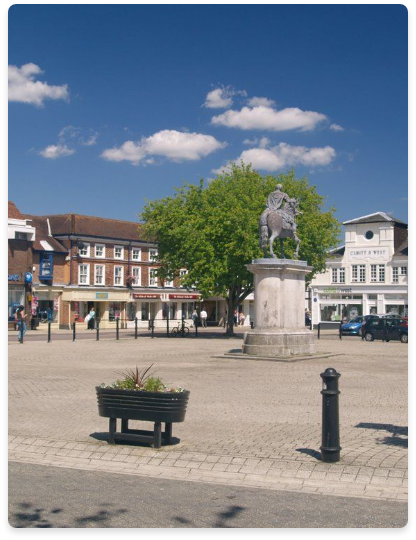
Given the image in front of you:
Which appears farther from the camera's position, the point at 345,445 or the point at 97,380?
the point at 97,380

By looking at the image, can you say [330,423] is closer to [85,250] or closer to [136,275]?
[85,250]

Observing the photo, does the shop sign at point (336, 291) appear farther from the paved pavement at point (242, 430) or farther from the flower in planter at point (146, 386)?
the flower in planter at point (146, 386)

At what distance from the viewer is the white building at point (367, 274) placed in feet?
248

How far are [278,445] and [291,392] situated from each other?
19.2 feet

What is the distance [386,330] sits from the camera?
39844 mm

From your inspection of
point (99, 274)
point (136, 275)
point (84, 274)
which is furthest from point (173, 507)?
point (136, 275)

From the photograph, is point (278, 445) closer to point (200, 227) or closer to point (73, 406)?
point (73, 406)

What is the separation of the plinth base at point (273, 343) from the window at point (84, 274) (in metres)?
38.4

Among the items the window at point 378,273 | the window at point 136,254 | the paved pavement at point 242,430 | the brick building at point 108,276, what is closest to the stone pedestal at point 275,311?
the paved pavement at point 242,430

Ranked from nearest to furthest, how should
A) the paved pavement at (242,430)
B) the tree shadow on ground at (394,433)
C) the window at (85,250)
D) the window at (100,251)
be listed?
the paved pavement at (242,430) → the tree shadow on ground at (394,433) → the window at (85,250) → the window at (100,251)

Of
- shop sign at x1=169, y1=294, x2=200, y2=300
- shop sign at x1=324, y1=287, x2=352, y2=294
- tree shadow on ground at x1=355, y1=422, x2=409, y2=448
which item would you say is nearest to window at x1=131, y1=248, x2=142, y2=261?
shop sign at x1=169, y1=294, x2=200, y2=300

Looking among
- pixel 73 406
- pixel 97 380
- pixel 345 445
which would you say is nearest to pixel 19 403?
pixel 73 406

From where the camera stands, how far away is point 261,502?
771cm

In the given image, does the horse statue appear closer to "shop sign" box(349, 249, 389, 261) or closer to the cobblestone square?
the cobblestone square
